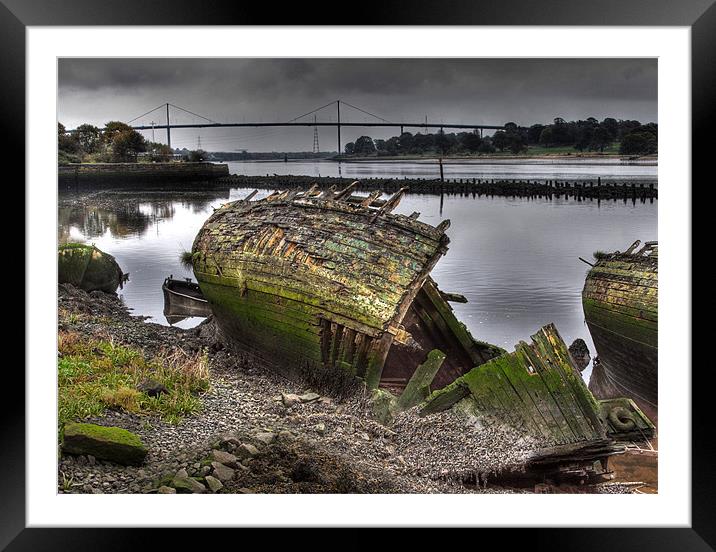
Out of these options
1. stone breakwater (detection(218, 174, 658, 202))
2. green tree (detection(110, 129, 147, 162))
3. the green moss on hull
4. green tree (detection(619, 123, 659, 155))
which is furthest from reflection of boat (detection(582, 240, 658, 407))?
green tree (detection(110, 129, 147, 162))

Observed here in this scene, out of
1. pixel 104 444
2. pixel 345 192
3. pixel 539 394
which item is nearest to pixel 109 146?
pixel 345 192

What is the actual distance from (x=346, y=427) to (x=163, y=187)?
324 centimetres

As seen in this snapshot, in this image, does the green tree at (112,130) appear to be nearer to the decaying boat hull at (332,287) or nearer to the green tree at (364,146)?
the decaying boat hull at (332,287)

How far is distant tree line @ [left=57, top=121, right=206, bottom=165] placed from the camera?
21.1 feet

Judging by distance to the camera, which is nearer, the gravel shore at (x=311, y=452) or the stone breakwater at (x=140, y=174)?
the gravel shore at (x=311, y=452)

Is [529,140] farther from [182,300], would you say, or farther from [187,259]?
[182,300]

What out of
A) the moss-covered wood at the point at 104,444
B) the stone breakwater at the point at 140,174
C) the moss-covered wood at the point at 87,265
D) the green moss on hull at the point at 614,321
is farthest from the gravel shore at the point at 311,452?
the stone breakwater at the point at 140,174

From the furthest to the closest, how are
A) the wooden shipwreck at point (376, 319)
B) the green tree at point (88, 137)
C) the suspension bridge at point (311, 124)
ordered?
the suspension bridge at point (311, 124) → the green tree at point (88, 137) → the wooden shipwreck at point (376, 319)

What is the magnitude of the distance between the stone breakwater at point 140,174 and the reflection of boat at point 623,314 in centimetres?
416

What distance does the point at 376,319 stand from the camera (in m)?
6.27

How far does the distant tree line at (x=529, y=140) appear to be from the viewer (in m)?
6.39
